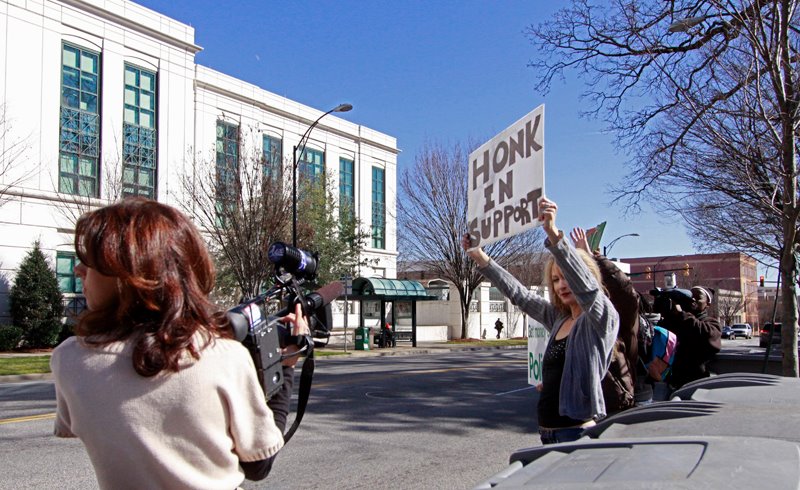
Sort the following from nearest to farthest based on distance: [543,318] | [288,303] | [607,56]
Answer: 1. [288,303]
2. [543,318]
3. [607,56]

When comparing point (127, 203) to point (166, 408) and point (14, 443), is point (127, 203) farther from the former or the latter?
point (14, 443)

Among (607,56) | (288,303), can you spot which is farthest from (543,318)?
(607,56)

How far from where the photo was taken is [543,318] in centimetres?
395

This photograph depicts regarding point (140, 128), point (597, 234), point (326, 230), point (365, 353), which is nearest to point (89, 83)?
point (140, 128)

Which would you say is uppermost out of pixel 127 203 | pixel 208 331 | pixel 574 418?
pixel 127 203

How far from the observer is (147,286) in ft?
5.50

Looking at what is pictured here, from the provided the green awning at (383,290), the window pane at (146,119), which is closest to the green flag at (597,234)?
the green awning at (383,290)

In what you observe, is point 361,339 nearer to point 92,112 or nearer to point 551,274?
point 92,112

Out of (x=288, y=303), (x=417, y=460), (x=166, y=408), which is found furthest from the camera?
(x=417, y=460)

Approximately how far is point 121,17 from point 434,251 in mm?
19666

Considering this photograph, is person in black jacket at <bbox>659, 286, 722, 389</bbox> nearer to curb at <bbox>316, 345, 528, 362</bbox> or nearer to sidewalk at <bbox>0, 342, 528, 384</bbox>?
sidewalk at <bbox>0, 342, 528, 384</bbox>

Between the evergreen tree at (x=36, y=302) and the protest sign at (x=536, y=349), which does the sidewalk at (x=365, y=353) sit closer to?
the evergreen tree at (x=36, y=302)

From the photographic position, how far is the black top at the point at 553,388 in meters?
3.35

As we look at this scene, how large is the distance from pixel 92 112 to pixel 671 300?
29731mm
